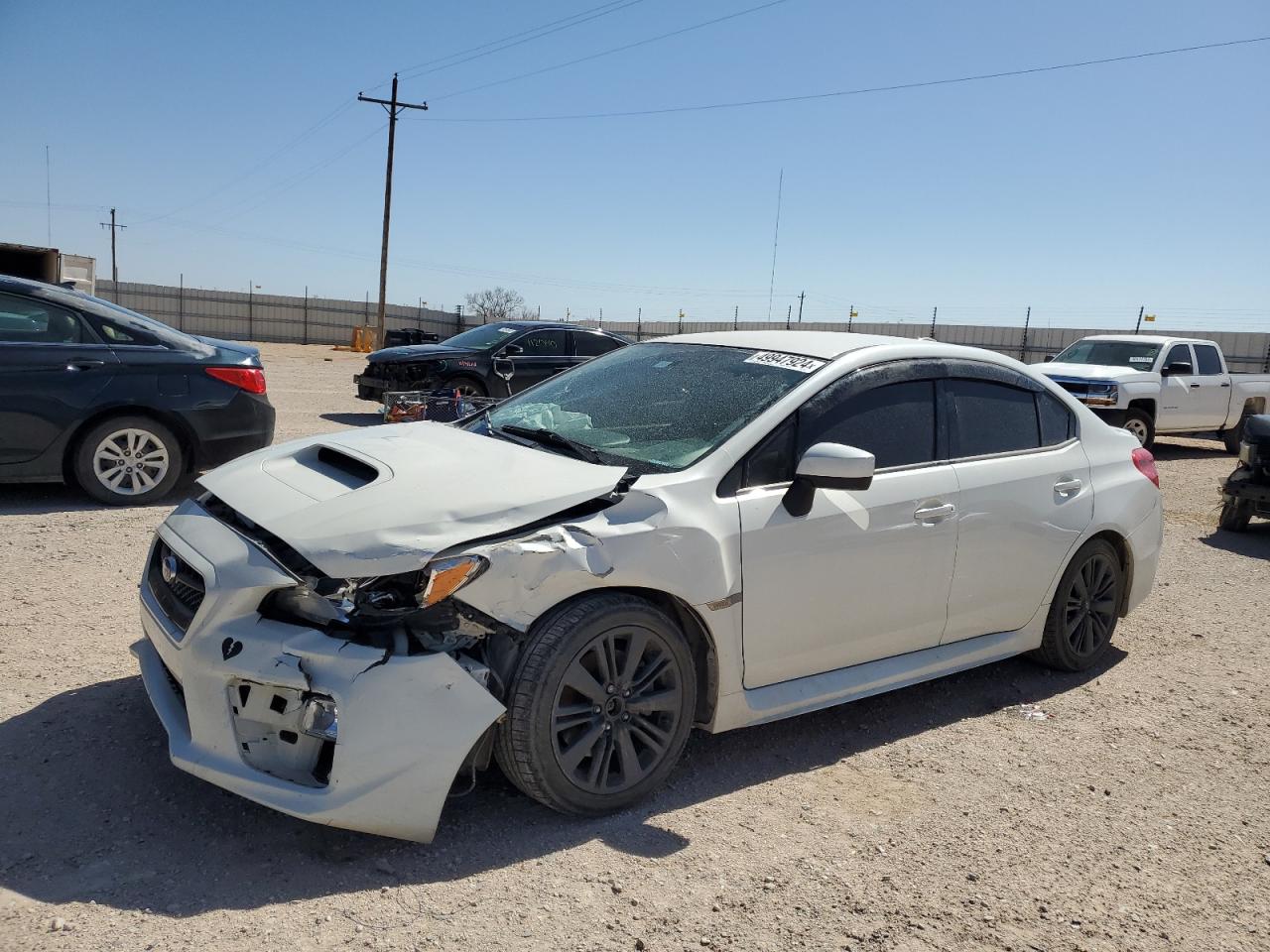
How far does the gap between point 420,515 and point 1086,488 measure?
327 centimetres

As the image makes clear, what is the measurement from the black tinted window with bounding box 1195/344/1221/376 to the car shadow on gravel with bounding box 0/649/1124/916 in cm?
1369

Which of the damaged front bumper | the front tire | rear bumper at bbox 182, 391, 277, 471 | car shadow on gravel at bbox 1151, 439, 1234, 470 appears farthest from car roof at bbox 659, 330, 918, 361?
car shadow on gravel at bbox 1151, 439, 1234, 470

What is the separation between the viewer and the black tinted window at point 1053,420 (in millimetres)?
4667

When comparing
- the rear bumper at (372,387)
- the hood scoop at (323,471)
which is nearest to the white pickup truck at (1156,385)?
the rear bumper at (372,387)

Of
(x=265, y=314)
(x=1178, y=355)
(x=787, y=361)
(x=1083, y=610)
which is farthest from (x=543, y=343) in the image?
(x=265, y=314)

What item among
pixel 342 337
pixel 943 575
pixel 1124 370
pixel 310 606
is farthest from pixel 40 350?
pixel 342 337

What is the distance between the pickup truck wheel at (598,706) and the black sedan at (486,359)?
9.93 meters

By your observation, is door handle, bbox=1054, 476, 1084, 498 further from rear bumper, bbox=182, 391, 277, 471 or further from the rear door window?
the rear door window

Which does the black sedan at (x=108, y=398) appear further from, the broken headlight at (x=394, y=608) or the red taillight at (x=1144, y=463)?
the red taillight at (x=1144, y=463)

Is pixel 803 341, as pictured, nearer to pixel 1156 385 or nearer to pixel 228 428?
pixel 228 428

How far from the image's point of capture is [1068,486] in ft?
15.0

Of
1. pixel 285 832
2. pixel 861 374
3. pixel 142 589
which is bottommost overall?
pixel 285 832

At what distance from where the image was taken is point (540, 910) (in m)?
2.74

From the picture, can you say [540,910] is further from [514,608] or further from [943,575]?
[943,575]
